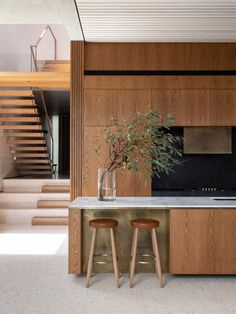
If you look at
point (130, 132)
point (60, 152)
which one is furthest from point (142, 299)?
point (60, 152)

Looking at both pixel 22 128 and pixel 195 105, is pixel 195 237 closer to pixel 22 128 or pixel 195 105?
pixel 195 105

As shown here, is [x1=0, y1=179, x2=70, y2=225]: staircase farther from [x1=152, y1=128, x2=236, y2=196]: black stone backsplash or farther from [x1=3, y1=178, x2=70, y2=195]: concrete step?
[x1=152, y1=128, x2=236, y2=196]: black stone backsplash

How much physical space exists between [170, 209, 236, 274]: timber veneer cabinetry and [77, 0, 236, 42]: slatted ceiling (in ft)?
8.14

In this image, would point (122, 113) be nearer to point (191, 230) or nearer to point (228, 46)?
point (228, 46)

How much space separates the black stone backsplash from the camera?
255 inches

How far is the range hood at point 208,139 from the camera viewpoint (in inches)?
249

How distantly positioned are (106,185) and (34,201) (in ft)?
13.0

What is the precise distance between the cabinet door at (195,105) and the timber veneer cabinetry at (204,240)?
2.18 meters

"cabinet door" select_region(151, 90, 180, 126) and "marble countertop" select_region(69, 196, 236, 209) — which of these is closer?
"marble countertop" select_region(69, 196, 236, 209)

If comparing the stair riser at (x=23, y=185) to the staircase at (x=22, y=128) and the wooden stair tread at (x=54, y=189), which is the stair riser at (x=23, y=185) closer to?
the wooden stair tread at (x=54, y=189)

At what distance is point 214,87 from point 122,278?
336cm

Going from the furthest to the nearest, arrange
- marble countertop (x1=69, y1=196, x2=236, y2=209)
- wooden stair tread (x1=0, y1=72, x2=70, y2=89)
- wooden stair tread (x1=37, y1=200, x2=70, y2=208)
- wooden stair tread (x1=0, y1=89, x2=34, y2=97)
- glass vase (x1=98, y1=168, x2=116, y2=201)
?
wooden stair tread (x1=0, y1=89, x2=34, y2=97)
wooden stair tread (x1=0, y1=72, x2=70, y2=89)
wooden stair tread (x1=37, y1=200, x2=70, y2=208)
glass vase (x1=98, y1=168, x2=116, y2=201)
marble countertop (x1=69, y1=196, x2=236, y2=209)

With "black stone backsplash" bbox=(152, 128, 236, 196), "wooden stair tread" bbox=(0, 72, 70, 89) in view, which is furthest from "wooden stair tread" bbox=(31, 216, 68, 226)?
"wooden stair tread" bbox=(0, 72, 70, 89)

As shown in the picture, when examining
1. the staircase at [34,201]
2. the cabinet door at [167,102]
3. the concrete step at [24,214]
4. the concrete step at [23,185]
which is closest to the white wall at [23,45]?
the concrete step at [23,185]
